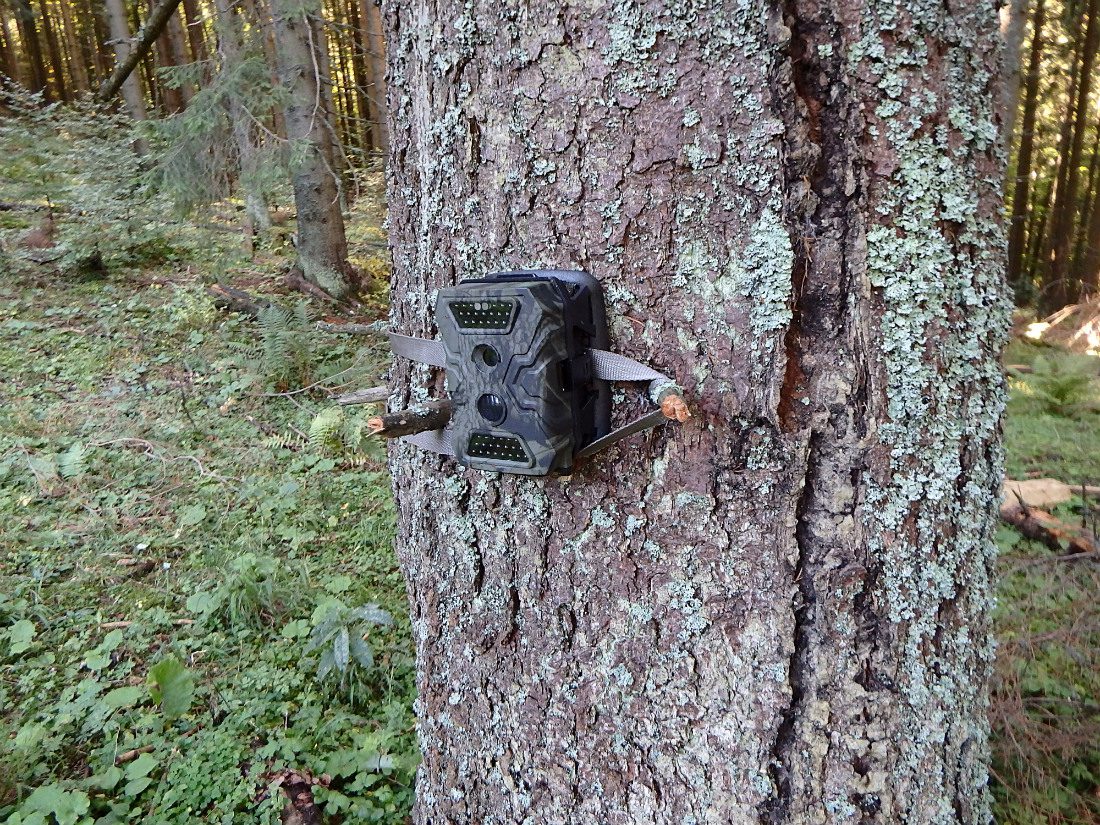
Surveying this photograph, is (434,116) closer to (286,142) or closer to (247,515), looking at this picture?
(247,515)

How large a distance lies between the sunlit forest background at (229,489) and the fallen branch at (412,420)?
0.14ft

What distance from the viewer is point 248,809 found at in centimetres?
201

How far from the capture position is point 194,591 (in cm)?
305

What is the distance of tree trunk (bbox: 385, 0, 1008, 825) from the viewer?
0.96 meters

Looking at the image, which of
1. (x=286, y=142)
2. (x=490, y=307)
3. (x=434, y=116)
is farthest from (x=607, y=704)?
(x=286, y=142)

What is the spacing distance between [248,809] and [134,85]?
37.1 ft

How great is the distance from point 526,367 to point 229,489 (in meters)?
3.44

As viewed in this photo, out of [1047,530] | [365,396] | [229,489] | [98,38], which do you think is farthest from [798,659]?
[98,38]

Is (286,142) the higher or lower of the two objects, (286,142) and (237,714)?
the higher

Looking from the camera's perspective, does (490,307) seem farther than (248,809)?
No

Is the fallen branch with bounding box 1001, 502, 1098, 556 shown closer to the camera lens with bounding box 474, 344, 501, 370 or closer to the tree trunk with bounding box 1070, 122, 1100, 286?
the camera lens with bounding box 474, 344, 501, 370

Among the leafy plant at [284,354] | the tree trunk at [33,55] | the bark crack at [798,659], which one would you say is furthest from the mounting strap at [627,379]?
the tree trunk at [33,55]

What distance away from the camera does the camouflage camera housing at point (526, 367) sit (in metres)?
1.00

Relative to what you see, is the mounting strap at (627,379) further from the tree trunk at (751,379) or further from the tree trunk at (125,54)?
the tree trunk at (125,54)
